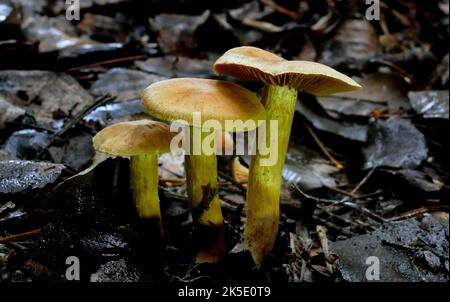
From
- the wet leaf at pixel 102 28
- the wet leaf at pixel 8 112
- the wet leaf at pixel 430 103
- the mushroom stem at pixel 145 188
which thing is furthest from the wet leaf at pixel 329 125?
the wet leaf at pixel 102 28

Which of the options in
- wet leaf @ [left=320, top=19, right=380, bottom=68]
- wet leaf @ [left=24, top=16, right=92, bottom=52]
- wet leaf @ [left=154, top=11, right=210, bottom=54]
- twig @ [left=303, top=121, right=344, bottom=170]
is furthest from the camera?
wet leaf @ [left=320, top=19, right=380, bottom=68]

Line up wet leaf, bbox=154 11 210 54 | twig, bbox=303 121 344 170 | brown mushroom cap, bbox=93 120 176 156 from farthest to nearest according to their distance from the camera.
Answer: wet leaf, bbox=154 11 210 54
twig, bbox=303 121 344 170
brown mushroom cap, bbox=93 120 176 156

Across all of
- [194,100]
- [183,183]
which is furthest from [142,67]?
[194,100]

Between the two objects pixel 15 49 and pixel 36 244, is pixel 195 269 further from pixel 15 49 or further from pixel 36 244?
pixel 15 49

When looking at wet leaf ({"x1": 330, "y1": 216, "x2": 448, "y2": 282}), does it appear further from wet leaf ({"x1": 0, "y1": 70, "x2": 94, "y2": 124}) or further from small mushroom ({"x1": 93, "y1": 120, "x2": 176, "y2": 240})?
wet leaf ({"x1": 0, "y1": 70, "x2": 94, "y2": 124})

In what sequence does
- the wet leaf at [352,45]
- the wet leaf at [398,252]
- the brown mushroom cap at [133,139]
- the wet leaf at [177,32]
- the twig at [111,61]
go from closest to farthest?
the brown mushroom cap at [133,139] < the wet leaf at [398,252] < the twig at [111,61] < the wet leaf at [177,32] < the wet leaf at [352,45]

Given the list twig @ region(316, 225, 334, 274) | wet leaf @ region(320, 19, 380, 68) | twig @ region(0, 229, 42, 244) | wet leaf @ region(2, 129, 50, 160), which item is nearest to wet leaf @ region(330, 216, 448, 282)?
twig @ region(316, 225, 334, 274)

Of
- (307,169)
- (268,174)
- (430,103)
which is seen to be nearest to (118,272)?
(268,174)

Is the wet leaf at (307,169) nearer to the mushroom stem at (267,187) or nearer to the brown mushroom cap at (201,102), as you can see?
the mushroom stem at (267,187)
